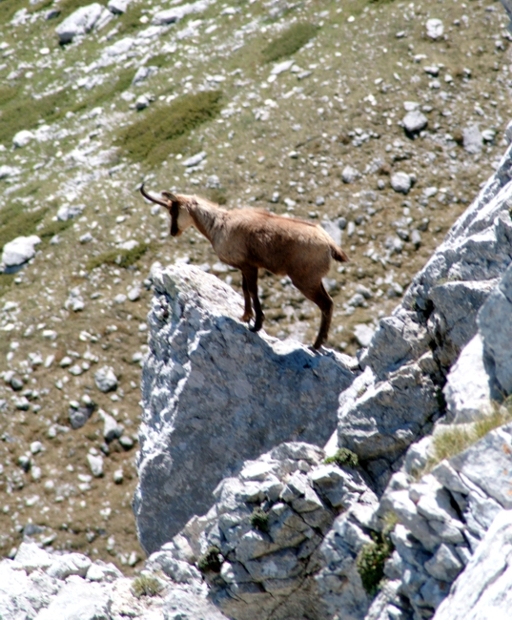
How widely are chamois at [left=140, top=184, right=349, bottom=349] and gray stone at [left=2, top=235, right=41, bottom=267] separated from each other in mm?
13137

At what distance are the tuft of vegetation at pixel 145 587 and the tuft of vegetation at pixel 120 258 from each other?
15065 millimetres

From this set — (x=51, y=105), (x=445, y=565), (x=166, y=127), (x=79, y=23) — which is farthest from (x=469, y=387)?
(x=79, y=23)

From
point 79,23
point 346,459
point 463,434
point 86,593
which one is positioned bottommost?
point 86,593

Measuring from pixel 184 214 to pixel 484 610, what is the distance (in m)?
12.6

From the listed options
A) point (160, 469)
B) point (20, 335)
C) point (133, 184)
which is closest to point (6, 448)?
point (20, 335)

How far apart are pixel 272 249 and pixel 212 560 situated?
7040mm

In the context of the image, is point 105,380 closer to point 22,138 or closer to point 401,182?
point 401,182

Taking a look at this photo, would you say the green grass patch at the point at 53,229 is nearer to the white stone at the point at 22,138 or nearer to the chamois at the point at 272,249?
the white stone at the point at 22,138

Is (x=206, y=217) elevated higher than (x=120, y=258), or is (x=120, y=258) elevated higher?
(x=206, y=217)

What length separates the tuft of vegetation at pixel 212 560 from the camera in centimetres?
1226

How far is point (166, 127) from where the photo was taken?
3114cm

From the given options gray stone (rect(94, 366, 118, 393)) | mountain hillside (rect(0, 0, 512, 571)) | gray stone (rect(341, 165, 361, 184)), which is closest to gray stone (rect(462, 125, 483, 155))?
mountain hillside (rect(0, 0, 512, 571))

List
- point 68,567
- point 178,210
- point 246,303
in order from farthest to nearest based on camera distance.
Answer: point 178,210, point 246,303, point 68,567

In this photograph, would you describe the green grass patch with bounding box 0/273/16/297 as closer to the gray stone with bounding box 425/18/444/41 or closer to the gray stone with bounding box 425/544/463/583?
the gray stone with bounding box 425/18/444/41
